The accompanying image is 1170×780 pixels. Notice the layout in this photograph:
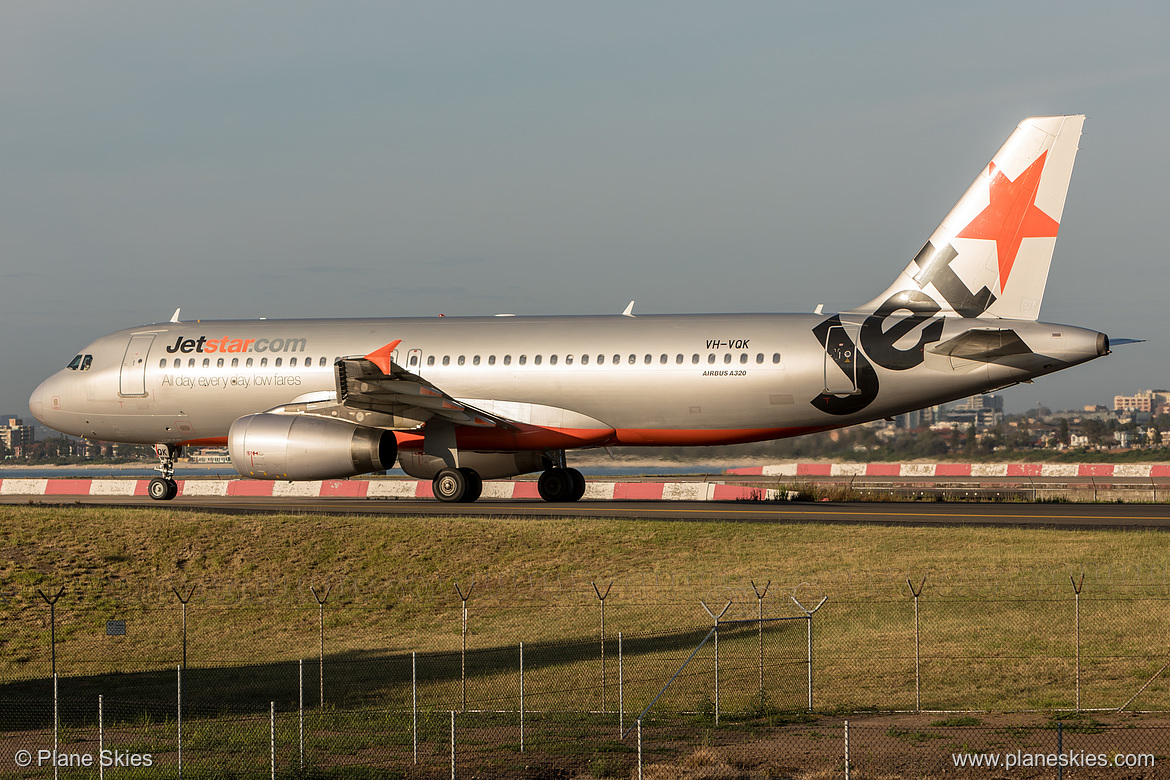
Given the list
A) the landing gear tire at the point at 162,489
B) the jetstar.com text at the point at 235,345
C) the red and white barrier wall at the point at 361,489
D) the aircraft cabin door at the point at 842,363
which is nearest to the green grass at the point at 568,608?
the aircraft cabin door at the point at 842,363

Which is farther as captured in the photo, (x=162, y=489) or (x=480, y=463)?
(x=162, y=489)

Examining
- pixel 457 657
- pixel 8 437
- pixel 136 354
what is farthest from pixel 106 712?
pixel 8 437

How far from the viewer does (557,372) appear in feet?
101

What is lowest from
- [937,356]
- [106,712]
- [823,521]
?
[106,712]

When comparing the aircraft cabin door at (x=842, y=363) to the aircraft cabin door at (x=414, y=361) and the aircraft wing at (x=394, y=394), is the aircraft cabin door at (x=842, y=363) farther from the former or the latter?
the aircraft cabin door at (x=414, y=361)

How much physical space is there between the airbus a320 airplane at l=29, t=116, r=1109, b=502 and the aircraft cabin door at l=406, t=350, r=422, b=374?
0.04m

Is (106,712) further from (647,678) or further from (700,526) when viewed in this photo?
(700,526)

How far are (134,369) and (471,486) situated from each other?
11011 mm

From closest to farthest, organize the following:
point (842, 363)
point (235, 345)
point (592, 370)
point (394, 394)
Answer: point (842, 363), point (394, 394), point (592, 370), point (235, 345)

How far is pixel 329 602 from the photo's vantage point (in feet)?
79.0

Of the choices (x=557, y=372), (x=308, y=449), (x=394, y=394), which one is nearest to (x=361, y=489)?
(x=394, y=394)

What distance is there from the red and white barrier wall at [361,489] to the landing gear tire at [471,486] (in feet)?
15.1

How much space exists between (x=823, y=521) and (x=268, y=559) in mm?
12598

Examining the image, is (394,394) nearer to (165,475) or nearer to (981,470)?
(165,475)
